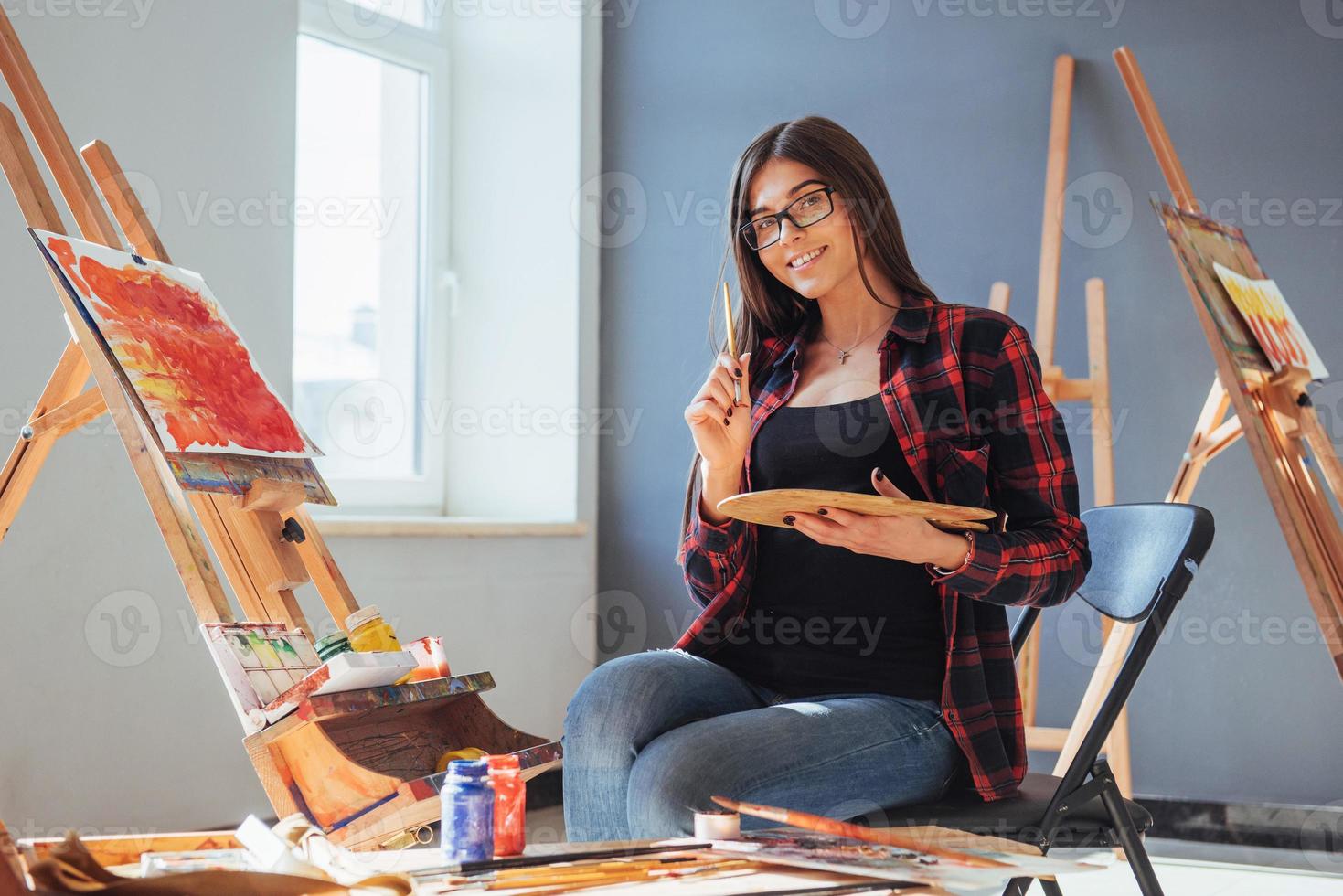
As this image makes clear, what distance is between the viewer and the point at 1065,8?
297 centimetres

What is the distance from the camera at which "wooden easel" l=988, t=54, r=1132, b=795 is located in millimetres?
2543

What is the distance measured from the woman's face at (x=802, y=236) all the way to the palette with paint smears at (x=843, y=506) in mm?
475

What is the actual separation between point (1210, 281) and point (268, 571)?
5.02 ft

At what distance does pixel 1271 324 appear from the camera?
82.7 inches

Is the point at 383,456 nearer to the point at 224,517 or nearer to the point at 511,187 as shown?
the point at 511,187

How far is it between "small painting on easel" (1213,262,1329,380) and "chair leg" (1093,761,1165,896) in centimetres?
92

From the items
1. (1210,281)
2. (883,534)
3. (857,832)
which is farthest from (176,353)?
(1210,281)

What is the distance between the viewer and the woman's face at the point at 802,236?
1676 millimetres

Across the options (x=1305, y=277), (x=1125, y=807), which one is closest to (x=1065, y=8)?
(x=1305, y=277)

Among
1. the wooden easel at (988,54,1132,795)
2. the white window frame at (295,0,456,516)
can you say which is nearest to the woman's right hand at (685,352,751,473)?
the wooden easel at (988,54,1132,795)

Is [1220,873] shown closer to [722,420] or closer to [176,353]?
[722,420]

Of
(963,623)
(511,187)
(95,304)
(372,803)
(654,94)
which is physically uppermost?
(654,94)

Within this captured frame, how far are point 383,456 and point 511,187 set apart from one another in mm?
834

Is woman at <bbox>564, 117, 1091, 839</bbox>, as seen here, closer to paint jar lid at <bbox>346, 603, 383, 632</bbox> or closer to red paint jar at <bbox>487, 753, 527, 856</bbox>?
red paint jar at <bbox>487, 753, 527, 856</bbox>
